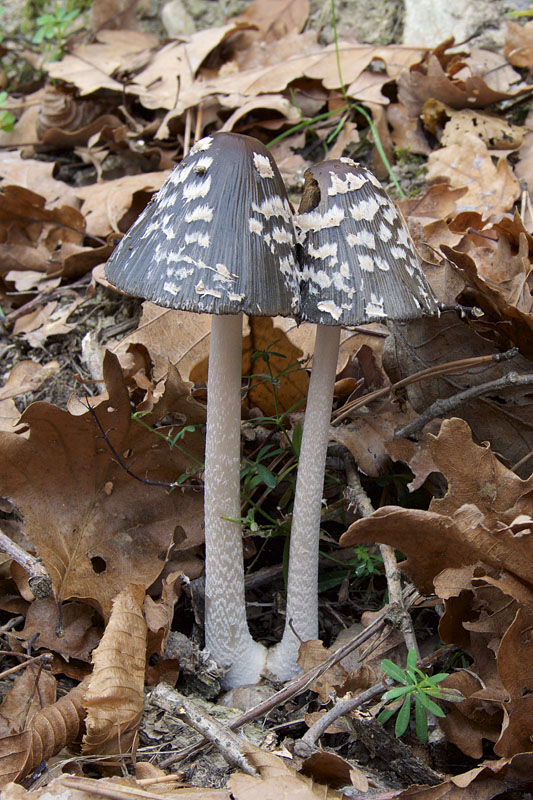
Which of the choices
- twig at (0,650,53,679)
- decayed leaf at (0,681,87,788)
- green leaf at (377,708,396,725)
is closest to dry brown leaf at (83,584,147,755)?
decayed leaf at (0,681,87,788)

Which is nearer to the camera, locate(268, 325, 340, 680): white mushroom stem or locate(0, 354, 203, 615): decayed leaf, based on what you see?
locate(268, 325, 340, 680): white mushroom stem

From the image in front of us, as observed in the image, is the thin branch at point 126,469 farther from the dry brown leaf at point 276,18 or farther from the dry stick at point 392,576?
the dry brown leaf at point 276,18

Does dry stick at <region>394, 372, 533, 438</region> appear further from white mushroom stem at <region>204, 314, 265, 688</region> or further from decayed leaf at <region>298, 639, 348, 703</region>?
decayed leaf at <region>298, 639, 348, 703</region>

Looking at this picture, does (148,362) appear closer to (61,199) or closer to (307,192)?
(307,192)

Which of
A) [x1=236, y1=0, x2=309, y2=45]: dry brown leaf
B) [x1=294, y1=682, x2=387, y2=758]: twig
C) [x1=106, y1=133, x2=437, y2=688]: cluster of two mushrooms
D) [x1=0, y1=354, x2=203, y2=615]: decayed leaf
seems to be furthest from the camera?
[x1=236, y1=0, x2=309, y2=45]: dry brown leaf

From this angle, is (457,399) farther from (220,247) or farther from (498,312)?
(220,247)

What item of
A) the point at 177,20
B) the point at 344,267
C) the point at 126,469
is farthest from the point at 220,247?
the point at 177,20
